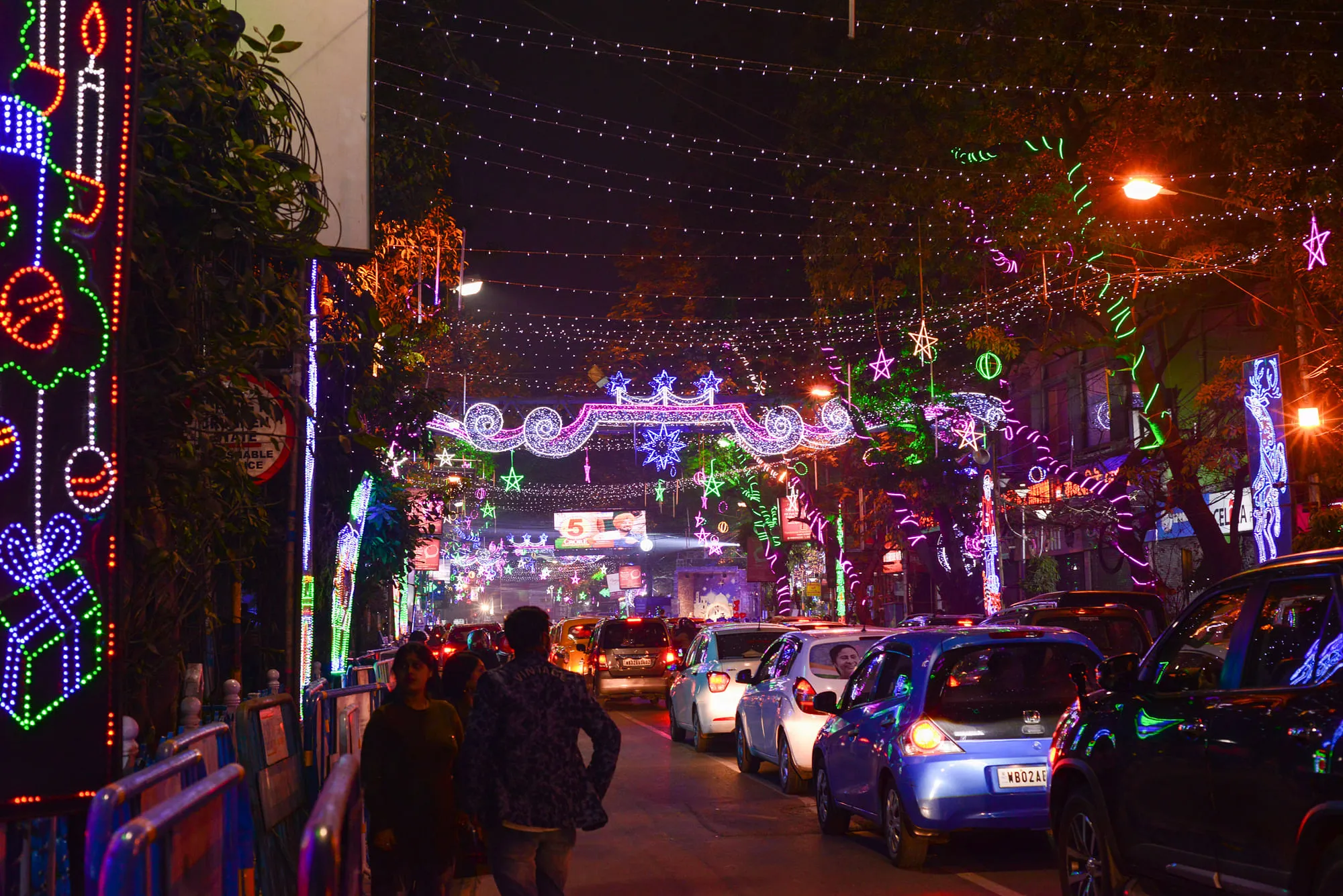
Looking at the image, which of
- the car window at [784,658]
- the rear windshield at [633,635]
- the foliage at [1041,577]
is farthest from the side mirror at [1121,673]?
the foliage at [1041,577]

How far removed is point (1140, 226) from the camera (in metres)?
23.6

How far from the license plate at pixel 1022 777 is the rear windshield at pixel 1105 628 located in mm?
5989

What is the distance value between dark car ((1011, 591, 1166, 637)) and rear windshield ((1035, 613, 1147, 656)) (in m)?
1.50

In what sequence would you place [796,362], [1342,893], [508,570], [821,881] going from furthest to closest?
1. [508,570]
2. [796,362]
3. [821,881]
4. [1342,893]

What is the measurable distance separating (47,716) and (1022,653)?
24.5 feet

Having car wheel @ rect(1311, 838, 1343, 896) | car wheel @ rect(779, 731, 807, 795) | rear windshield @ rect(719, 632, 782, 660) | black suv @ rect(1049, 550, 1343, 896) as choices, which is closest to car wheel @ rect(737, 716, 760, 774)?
car wheel @ rect(779, 731, 807, 795)

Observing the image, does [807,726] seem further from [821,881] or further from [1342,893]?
[1342,893]

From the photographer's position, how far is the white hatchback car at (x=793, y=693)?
46.6 ft

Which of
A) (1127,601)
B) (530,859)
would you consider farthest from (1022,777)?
(1127,601)

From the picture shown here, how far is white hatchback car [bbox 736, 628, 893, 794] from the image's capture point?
14203mm

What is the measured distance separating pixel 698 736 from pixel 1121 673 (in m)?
12.5

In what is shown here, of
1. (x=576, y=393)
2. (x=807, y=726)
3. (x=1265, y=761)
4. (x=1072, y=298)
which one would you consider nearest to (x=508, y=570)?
(x=576, y=393)

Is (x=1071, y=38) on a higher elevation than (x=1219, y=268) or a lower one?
higher

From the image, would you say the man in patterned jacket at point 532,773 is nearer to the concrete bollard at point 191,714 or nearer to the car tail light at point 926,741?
the concrete bollard at point 191,714
